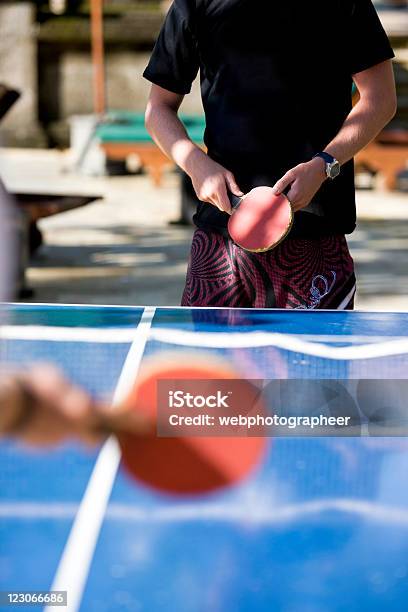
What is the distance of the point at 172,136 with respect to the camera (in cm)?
194

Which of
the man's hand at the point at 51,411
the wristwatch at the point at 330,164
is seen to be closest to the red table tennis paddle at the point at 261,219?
the wristwatch at the point at 330,164

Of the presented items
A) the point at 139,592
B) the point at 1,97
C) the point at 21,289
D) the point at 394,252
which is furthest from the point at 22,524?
the point at 394,252

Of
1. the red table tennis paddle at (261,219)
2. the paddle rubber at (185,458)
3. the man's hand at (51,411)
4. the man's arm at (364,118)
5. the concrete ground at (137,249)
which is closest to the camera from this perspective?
the man's hand at (51,411)

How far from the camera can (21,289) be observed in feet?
18.5

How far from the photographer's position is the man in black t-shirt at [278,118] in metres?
1.85

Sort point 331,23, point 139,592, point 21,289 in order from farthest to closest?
point 21,289 → point 331,23 → point 139,592

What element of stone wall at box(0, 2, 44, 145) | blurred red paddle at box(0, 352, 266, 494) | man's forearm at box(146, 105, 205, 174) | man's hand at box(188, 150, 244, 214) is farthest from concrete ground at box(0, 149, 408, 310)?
stone wall at box(0, 2, 44, 145)

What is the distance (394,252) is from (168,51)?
550 cm

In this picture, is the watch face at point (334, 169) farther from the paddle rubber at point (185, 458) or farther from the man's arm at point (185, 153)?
the paddle rubber at point (185, 458)

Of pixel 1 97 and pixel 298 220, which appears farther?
pixel 1 97

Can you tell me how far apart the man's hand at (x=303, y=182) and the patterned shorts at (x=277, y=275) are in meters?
0.14

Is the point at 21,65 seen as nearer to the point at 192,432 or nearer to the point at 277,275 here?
the point at 277,275

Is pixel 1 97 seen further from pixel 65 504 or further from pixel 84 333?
pixel 65 504

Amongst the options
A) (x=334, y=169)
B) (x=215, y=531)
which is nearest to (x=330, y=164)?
(x=334, y=169)
